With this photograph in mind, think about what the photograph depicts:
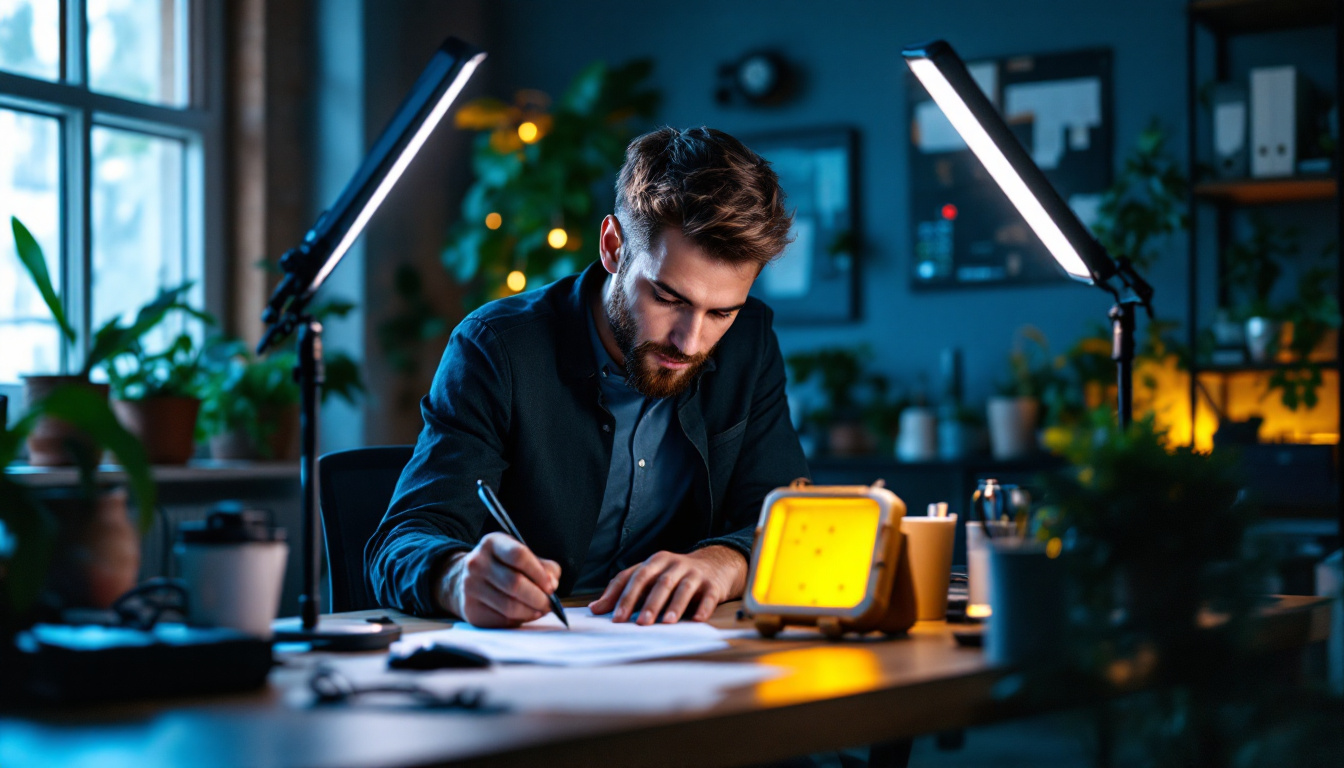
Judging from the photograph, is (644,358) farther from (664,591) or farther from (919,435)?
(919,435)

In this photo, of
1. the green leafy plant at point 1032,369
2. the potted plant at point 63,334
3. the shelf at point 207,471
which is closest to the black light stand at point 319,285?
the potted plant at point 63,334

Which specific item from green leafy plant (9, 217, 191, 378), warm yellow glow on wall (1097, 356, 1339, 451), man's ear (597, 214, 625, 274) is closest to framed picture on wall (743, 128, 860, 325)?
warm yellow glow on wall (1097, 356, 1339, 451)

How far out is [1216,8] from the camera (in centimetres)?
353

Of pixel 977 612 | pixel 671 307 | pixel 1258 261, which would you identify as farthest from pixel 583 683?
pixel 1258 261

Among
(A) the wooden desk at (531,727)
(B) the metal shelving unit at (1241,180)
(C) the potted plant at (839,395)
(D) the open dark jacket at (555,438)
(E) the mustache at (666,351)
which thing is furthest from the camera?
(C) the potted plant at (839,395)

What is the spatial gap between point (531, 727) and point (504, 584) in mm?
488

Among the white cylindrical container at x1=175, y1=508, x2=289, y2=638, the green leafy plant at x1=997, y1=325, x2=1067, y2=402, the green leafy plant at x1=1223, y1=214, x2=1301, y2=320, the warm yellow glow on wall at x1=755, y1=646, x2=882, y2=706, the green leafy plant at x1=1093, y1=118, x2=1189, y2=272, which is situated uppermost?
the green leafy plant at x1=1093, y1=118, x2=1189, y2=272

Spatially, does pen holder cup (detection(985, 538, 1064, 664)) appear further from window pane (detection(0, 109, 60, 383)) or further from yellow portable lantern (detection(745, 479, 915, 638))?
window pane (detection(0, 109, 60, 383))

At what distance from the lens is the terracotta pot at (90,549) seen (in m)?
1.09

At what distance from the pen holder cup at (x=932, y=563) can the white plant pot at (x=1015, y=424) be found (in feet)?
7.95

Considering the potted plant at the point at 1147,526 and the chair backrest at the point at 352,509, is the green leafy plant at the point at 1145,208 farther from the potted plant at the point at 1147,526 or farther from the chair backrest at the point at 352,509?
the potted plant at the point at 1147,526

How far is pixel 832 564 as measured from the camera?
133 centimetres

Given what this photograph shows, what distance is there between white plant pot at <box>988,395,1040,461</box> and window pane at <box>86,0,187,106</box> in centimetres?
A: 267

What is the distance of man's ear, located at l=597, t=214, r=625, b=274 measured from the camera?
194 cm
